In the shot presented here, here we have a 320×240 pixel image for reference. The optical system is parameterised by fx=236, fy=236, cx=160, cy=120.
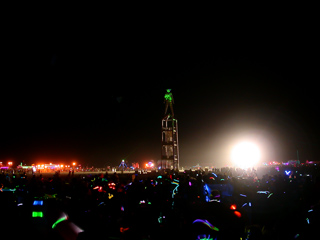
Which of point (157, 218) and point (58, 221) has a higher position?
point (58, 221)

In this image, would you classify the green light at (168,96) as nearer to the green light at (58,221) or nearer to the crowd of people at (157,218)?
the crowd of people at (157,218)

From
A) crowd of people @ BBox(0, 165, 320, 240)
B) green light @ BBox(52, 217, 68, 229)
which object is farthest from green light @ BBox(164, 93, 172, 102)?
green light @ BBox(52, 217, 68, 229)

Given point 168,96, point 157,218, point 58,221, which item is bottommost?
point 157,218

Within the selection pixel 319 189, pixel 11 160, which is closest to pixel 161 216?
pixel 319 189

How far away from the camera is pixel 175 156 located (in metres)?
46.8

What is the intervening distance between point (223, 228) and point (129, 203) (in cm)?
417

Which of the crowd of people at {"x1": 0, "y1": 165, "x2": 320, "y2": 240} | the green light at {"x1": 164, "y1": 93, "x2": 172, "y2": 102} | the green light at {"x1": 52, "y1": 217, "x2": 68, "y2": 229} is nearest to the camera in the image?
the crowd of people at {"x1": 0, "y1": 165, "x2": 320, "y2": 240}

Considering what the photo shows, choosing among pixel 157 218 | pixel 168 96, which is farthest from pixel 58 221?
pixel 168 96

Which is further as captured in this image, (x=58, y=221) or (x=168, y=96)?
(x=168, y=96)

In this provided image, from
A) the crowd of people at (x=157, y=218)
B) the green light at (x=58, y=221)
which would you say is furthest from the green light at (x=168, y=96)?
the green light at (x=58, y=221)

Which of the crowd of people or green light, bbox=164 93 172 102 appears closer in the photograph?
the crowd of people

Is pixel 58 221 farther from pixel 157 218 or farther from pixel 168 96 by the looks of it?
pixel 168 96

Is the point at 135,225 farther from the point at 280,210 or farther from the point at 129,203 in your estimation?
the point at 280,210

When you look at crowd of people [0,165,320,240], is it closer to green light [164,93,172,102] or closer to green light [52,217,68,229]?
green light [52,217,68,229]
